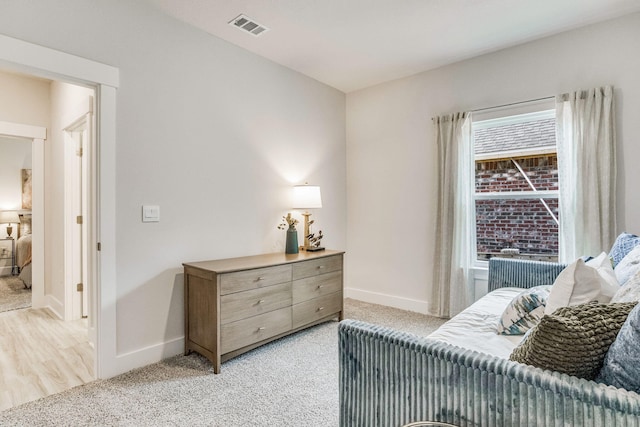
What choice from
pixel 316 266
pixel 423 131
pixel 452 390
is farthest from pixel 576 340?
pixel 423 131

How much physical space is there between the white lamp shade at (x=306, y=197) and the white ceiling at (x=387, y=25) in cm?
129

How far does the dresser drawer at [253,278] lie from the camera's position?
2.43 metres

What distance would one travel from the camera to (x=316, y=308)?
3182mm

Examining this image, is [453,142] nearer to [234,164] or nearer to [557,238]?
[557,238]

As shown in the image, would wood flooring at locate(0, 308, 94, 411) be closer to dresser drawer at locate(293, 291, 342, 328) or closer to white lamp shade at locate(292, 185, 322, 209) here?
dresser drawer at locate(293, 291, 342, 328)

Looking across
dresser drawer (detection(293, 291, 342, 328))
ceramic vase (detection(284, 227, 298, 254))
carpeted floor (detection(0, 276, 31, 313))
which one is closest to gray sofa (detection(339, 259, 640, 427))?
dresser drawer (detection(293, 291, 342, 328))

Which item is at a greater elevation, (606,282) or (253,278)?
(606,282)

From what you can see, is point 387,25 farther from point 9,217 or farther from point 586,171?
point 9,217

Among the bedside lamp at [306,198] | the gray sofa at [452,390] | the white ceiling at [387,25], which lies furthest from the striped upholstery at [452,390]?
the white ceiling at [387,25]

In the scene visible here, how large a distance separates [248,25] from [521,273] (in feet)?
9.45

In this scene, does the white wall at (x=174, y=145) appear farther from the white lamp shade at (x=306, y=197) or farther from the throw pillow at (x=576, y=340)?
the throw pillow at (x=576, y=340)

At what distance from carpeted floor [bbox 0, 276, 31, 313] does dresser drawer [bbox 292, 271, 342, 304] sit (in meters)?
3.31

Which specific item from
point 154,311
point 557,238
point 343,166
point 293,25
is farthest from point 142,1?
point 557,238

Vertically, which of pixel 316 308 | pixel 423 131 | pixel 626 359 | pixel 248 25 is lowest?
pixel 316 308
